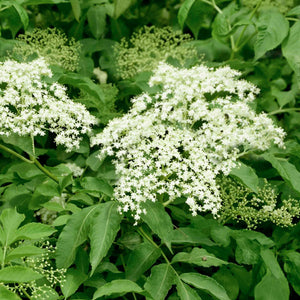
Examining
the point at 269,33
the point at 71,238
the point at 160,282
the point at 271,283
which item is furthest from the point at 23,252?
the point at 269,33

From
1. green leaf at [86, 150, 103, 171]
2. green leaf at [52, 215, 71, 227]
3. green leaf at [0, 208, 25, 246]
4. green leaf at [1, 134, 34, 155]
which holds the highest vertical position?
green leaf at [1, 134, 34, 155]

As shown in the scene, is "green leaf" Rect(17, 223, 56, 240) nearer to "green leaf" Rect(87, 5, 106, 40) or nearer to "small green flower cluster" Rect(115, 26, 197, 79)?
"small green flower cluster" Rect(115, 26, 197, 79)

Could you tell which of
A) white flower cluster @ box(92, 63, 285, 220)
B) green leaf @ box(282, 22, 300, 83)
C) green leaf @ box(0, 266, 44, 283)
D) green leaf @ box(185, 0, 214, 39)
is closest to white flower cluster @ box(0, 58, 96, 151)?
white flower cluster @ box(92, 63, 285, 220)

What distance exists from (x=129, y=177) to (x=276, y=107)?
1.57 m

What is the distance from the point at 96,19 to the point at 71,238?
187cm

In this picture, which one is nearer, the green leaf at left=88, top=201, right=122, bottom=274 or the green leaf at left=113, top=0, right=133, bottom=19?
the green leaf at left=88, top=201, right=122, bottom=274

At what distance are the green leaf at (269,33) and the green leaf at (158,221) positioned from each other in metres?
1.17

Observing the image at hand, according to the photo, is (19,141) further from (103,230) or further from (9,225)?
(103,230)

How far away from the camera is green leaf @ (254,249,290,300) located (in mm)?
1917

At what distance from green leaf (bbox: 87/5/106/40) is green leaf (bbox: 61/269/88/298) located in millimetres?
1922

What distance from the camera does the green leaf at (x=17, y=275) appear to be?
134 cm

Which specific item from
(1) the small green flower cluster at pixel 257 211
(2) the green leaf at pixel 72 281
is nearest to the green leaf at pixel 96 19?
(1) the small green flower cluster at pixel 257 211

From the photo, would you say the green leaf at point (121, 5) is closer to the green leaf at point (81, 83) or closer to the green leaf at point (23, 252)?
the green leaf at point (81, 83)

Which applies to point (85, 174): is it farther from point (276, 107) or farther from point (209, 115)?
point (276, 107)
